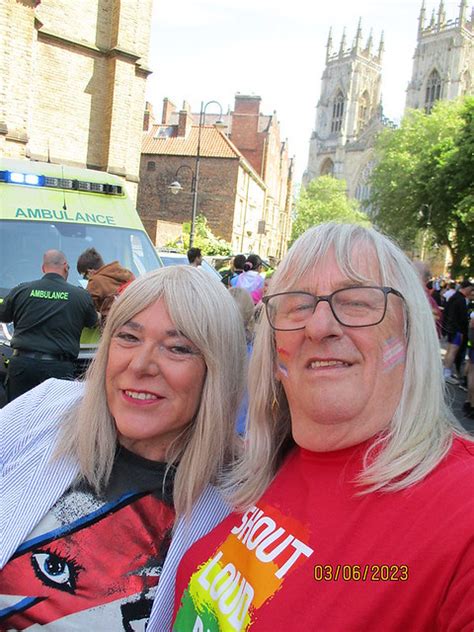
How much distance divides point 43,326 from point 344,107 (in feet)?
350

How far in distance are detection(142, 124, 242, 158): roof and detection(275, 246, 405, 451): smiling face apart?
35.9m

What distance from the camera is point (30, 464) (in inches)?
76.8


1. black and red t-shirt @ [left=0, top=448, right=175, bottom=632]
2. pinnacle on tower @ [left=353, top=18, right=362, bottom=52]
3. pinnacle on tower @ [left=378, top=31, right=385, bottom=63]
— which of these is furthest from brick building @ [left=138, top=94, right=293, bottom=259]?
pinnacle on tower @ [left=378, top=31, right=385, bottom=63]

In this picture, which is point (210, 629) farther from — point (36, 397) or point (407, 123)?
point (407, 123)

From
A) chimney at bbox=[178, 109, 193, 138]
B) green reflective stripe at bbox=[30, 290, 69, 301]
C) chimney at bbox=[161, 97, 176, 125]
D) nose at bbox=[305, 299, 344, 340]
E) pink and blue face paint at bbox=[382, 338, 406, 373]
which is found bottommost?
green reflective stripe at bbox=[30, 290, 69, 301]

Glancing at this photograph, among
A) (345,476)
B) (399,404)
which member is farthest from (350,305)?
(345,476)

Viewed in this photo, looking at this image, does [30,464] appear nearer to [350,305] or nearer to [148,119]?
[350,305]

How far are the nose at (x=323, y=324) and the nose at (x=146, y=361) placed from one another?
60 cm

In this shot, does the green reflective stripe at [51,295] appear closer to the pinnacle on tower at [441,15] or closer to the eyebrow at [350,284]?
the eyebrow at [350,284]

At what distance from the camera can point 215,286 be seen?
2041 millimetres

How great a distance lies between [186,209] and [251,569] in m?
36.0

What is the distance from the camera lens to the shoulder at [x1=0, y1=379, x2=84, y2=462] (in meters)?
2.00

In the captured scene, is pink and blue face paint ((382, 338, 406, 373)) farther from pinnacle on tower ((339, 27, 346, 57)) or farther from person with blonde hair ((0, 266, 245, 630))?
pinnacle on tower ((339, 27, 346, 57))

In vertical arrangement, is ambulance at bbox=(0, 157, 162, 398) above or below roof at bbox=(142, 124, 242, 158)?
below
